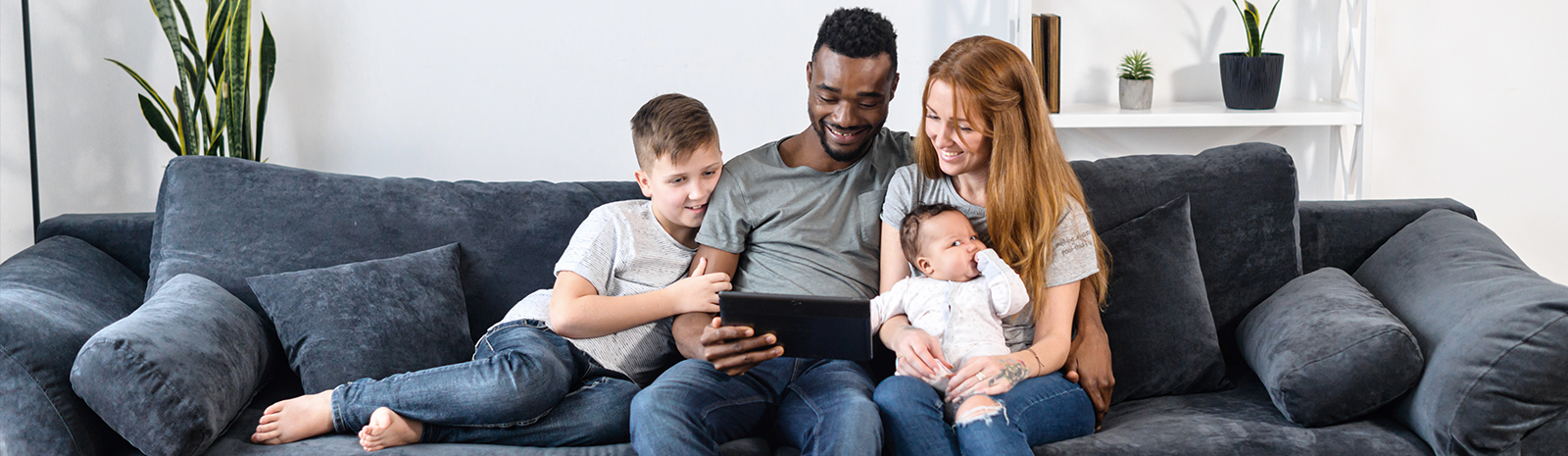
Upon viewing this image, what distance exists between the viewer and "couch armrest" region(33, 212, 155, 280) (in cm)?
211

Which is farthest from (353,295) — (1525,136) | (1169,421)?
(1525,136)

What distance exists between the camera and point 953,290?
1653 millimetres

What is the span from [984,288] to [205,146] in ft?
6.62

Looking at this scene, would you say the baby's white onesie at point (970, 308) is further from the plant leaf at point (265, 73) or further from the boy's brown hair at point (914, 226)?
the plant leaf at point (265, 73)

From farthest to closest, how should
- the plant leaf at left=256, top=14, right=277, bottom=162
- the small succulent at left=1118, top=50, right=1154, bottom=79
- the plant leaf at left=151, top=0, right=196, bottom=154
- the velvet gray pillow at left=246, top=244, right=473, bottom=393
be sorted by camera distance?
the small succulent at left=1118, top=50, right=1154, bottom=79
the plant leaf at left=256, top=14, right=277, bottom=162
the plant leaf at left=151, top=0, right=196, bottom=154
the velvet gray pillow at left=246, top=244, right=473, bottom=393

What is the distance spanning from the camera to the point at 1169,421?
1.67 meters

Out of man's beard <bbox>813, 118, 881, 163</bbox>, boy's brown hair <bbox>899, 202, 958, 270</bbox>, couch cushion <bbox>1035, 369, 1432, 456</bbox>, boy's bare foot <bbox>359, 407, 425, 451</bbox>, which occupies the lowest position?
couch cushion <bbox>1035, 369, 1432, 456</bbox>

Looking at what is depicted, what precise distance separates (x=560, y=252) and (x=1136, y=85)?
1594 mm

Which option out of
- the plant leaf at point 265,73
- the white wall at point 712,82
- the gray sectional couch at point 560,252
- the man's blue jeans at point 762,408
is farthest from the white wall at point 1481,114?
the plant leaf at point 265,73

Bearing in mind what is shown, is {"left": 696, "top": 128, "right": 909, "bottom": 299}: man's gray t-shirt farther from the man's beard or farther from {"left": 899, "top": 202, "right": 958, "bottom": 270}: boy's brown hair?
{"left": 899, "top": 202, "right": 958, "bottom": 270}: boy's brown hair

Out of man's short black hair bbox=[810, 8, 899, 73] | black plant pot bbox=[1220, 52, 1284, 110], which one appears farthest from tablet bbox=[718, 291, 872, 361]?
black plant pot bbox=[1220, 52, 1284, 110]

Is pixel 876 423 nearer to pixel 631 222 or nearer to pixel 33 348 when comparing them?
pixel 631 222

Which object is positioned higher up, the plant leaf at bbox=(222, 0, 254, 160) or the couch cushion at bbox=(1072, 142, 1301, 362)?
the plant leaf at bbox=(222, 0, 254, 160)

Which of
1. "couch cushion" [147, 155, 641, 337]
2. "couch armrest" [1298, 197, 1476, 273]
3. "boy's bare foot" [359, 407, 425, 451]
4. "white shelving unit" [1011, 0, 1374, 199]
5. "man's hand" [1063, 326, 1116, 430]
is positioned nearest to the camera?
"boy's bare foot" [359, 407, 425, 451]
